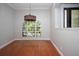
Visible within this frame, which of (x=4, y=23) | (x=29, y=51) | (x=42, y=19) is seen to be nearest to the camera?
(x=29, y=51)

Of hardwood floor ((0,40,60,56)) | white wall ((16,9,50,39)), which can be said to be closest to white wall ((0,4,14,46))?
hardwood floor ((0,40,60,56))

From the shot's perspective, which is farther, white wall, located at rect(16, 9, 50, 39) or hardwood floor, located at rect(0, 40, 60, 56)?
white wall, located at rect(16, 9, 50, 39)

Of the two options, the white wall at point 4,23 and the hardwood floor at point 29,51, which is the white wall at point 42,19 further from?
the hardwood floor at point 29,51

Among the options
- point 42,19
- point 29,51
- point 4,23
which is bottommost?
point 29,51

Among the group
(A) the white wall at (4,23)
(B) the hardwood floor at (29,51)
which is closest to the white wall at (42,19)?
(A) the white wall at (4,23)

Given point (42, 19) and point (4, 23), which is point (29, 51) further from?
point (42, 19)

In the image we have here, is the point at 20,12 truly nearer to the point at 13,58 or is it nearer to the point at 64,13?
the point at 64,13

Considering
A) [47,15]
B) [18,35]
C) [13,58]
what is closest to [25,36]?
[18,35]

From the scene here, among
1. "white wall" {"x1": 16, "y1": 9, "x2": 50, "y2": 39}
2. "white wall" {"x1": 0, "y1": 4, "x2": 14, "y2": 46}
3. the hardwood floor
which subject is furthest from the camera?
"white wall" {"x1": 16, "y1": 9, "x2": 50, "y2": 39}

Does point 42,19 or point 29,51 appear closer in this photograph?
point 29,51

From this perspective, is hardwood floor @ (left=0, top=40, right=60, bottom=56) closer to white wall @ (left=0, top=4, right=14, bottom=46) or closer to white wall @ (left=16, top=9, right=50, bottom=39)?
white wall @ (left=0, top=4, right=14, bottom=46)

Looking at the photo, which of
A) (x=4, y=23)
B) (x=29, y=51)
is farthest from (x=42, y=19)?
(x=29, y=51)

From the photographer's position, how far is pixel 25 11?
7203 mm

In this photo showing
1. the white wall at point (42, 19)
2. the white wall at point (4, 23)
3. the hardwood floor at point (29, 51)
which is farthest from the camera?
the white wall at point (42, 19)
